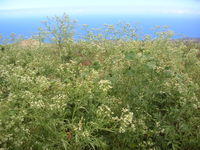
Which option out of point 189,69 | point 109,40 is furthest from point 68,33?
point 189,69

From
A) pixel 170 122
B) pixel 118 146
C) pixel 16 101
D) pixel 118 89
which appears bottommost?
Answer: pixel 118 146

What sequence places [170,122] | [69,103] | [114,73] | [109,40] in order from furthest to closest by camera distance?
[109,40] < [114,73] < [170,122] < [69,103]

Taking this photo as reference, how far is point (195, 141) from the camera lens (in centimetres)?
513

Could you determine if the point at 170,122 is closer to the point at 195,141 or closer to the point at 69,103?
the point at 195,141

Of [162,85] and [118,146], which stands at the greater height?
[162,85]

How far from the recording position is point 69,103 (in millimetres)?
4918

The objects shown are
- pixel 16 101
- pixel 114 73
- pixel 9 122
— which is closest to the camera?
pixel 9 122

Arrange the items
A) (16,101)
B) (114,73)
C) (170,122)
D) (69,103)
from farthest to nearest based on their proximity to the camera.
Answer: (114,73) < (170,122) < (69,103) < (16,101)

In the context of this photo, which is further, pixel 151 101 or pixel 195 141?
pixel 151 101

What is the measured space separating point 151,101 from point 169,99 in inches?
18.6

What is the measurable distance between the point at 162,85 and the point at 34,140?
3.38m

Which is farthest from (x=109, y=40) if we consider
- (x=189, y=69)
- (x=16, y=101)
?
(x=16, y=101)

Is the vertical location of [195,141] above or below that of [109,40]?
below

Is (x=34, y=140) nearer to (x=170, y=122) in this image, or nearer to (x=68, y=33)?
(x=170, y=122)
